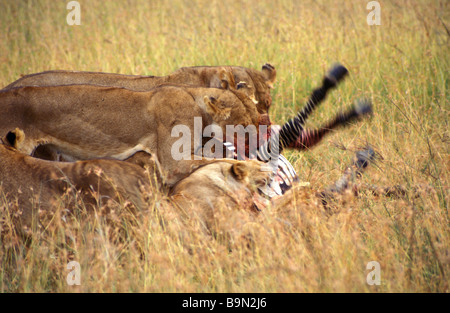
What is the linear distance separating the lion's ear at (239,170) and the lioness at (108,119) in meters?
0.37

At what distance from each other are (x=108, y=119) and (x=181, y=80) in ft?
4.49

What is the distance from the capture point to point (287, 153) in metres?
5.96

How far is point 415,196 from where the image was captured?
13.9 feet

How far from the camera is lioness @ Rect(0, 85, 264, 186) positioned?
4648 millimetres

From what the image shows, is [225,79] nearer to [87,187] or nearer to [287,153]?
[287,153]

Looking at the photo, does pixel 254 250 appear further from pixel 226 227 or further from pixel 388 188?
pixel 388 188

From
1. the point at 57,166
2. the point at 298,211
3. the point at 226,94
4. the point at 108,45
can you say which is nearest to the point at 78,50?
the point at 108,45

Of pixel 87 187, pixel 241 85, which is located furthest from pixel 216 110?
pixel 87 187

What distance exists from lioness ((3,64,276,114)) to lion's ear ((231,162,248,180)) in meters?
1.19

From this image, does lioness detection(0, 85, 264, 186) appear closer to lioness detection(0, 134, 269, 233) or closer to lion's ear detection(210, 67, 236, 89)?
lioness detection(0, 134, 269, 233)

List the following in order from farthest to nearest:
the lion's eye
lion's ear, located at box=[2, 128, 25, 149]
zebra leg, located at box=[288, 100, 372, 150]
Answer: the lion's eye → zebra leg, located at box=[288, 100, 372, 150] → lion's ear, located at box=[2, 128, 25, 149]

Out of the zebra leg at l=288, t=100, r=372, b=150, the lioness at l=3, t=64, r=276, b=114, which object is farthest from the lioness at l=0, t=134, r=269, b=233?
the lioness at l=3, t=64, r=276, b=114
